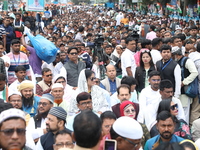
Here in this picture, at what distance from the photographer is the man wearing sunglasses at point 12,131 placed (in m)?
3.10

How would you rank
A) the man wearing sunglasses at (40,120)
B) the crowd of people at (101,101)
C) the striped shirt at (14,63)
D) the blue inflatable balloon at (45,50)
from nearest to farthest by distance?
the crowd of people at (101,101), the man wearing sunglasses at (40,120), the striped shirt at (14,63), the blue inflatable balloon at (45,50)

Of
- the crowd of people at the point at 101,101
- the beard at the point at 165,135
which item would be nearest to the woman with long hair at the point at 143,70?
the crowd of people at the point at 101,101

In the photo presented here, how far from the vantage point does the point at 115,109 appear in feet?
17.4

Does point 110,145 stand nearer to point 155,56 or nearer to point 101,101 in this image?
point 101,101

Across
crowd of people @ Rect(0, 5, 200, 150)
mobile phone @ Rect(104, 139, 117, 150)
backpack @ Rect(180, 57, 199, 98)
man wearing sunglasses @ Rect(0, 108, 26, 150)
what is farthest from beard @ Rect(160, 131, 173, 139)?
backpack @ Rect(180, 57, 199, 98)

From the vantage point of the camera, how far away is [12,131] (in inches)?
123

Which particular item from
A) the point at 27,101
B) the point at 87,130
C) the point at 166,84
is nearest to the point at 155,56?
the point at 166,84

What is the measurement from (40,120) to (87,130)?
2.57m

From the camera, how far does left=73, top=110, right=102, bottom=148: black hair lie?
2648mm

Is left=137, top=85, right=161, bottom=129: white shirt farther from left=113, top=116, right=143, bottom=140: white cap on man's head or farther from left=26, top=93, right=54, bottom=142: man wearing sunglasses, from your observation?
left=113, top=116, right=143, bottom=140: white cap on man's head

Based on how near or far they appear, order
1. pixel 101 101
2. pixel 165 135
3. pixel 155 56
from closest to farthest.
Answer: pixel 165 135
pixel 101 101
pixel 155 56

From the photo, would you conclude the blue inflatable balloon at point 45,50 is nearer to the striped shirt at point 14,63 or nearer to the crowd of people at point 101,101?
the crowd of people at point 101,101

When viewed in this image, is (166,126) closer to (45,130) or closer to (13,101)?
(45,130)

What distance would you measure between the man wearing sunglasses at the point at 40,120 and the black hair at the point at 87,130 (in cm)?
206
